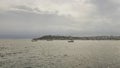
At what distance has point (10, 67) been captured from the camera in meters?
35.2

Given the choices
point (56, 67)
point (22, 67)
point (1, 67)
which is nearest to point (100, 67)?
point (56, 67)

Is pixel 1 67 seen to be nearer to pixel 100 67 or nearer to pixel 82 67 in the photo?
pixel 82 67

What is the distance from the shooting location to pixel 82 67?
120 feet

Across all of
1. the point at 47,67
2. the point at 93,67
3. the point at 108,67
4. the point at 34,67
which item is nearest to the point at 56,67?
the point at 47,67

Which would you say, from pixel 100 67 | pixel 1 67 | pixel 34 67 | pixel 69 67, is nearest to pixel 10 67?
pixel 1 67

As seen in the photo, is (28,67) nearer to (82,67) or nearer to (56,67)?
(56,67)

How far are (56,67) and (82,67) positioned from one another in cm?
478

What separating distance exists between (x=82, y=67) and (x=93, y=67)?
201 centimetres

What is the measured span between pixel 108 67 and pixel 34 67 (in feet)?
43.6

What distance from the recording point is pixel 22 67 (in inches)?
1391

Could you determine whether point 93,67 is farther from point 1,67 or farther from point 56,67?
point 1,67

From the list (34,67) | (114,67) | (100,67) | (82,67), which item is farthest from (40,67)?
(114,67)

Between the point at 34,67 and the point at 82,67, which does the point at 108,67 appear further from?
the point at 34,67

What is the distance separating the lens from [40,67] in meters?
36.1
